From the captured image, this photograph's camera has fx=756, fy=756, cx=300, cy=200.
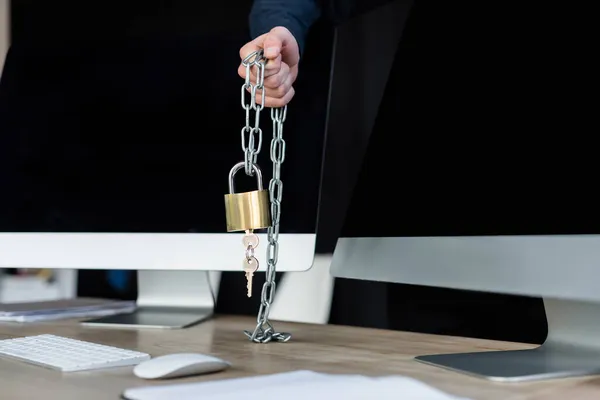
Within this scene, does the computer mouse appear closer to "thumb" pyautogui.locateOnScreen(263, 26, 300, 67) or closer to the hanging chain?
the hanging chain

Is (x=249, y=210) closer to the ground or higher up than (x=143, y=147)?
closer to the ground

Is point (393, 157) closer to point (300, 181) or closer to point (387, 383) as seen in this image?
point (300, 181)

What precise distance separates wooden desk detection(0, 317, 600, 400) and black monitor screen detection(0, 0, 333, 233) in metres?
0.17

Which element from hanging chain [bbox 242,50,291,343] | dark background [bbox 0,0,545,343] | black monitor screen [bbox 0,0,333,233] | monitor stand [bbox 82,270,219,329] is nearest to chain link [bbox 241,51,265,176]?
hanging chain [bbox 242,50,291,343]

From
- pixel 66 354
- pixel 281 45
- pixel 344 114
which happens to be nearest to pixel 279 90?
pixel 281 45

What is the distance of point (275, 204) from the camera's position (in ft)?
2.83

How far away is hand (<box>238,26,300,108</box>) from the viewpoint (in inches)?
34.3

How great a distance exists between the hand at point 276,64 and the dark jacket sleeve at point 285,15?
172mm

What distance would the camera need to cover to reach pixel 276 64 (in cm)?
87

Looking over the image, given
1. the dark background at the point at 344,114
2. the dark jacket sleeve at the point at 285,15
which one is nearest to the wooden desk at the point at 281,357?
the dark background at the point at 344,114

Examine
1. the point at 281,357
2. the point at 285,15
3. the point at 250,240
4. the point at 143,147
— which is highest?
the point at 285,15

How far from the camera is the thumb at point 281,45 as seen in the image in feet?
2.83

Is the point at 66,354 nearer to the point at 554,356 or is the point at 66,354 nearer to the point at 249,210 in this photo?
the point at 249,210

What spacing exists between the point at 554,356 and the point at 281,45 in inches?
18.2
